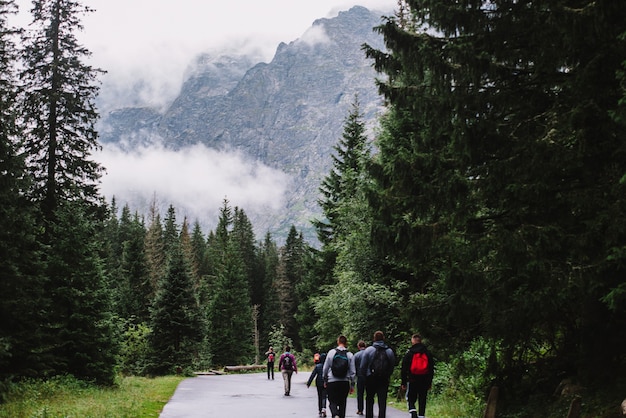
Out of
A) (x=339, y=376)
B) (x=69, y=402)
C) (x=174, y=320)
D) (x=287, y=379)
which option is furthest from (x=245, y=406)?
(x=174, y=320)

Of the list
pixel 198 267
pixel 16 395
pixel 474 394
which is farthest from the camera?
pixel 198 267

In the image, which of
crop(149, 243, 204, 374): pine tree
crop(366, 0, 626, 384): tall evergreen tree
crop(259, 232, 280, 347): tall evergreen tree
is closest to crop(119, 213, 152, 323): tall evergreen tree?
crop(149, 243, 204, 374): pine tree

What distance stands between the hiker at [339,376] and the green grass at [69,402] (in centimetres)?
509

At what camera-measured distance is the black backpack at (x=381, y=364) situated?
12047 mm

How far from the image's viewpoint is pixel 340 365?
11625 mm

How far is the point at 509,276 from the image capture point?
10086 millimetres

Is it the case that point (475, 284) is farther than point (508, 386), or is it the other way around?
point (508, 386)

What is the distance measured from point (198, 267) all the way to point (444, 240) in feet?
276

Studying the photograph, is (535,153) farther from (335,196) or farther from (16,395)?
(335,196)

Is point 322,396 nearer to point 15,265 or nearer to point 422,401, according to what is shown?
point 422,401

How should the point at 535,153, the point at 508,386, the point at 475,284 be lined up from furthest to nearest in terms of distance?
the point at 508,386 → the point at 475,284 → the point at 535,153

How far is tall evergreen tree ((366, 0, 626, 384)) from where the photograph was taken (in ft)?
28.7

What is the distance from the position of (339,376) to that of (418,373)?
1.63m

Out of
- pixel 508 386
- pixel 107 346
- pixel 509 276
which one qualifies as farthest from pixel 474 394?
pixel 107 346
